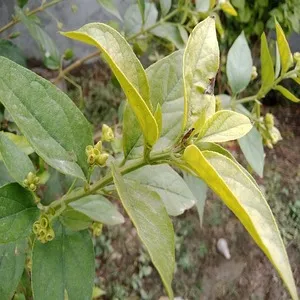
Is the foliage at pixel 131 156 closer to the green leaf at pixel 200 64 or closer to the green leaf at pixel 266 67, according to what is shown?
the green leaf at pixel 200 64

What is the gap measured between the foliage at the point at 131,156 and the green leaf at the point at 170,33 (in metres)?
0.60

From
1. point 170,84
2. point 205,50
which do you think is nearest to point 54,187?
point 170,84

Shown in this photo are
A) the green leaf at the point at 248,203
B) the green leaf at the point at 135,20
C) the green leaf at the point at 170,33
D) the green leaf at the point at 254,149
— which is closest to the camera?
the green leaf at the point at 248,203

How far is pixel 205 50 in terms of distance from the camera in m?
0.61

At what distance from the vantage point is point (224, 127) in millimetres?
601

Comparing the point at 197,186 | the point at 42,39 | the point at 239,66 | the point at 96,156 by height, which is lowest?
the point at 197,186

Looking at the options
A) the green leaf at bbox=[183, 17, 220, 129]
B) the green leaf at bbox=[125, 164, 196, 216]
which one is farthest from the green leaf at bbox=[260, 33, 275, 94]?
the green leaf at bbox=[183, 17, 220, 129]

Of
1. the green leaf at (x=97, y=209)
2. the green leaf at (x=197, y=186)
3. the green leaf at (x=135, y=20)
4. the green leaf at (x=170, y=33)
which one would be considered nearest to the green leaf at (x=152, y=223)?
the green leaf at (x=97, y=209)

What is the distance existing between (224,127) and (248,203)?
15 centimetres

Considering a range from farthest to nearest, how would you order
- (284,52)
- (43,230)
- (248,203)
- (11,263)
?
(284,52), (11,263), (43,230), (248,203)

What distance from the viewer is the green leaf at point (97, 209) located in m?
0.86

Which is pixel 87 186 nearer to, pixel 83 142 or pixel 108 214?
pixel 83 142

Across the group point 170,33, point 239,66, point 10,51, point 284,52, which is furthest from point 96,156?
point 10,51

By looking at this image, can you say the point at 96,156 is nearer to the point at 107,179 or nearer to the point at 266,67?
the point at 107,179
